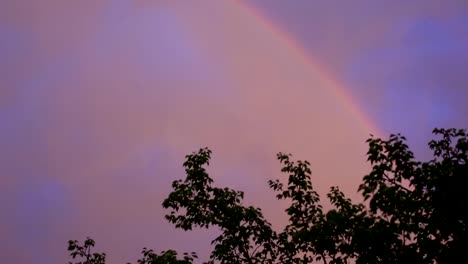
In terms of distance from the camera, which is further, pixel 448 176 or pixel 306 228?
pixel 306 228

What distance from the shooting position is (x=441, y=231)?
11.7 meters

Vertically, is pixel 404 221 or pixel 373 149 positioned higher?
pixel 373 149

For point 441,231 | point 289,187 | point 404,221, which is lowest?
point 441,231

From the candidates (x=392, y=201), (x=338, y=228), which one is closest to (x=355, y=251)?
(x=338, y=228)

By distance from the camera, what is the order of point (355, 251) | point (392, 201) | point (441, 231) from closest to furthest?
1. point (441, 231)
2. point (392, 201)
3. point (355, 251)

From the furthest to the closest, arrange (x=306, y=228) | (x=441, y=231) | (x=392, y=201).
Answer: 1. (x=306, y=228)
2. (x=392, y=201)
3. (x=441, y=231)

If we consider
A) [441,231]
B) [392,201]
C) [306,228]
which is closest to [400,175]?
[392,201]

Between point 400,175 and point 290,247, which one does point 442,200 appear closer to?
point 400,175

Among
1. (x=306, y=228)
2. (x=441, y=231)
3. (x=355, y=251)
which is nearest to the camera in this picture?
(x=441, y=231)

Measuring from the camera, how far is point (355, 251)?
13.5 metres

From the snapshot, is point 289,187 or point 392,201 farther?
point 289,187

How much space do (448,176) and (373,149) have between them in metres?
2.03

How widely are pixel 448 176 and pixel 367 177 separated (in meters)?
1.95

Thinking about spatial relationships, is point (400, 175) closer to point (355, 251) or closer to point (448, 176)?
point (448, 176)
